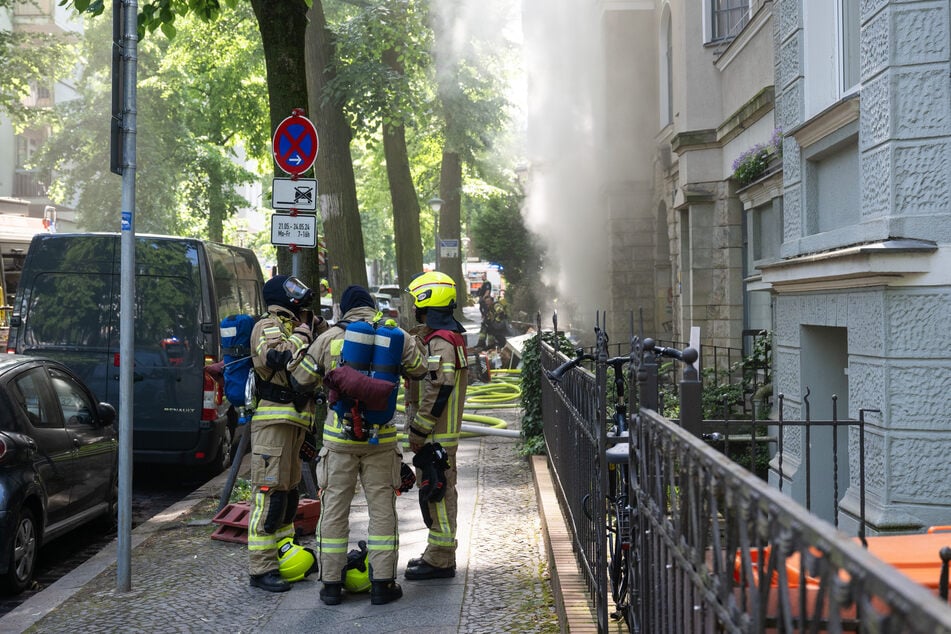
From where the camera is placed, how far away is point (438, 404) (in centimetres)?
627

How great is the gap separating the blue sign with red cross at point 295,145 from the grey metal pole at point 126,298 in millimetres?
1932

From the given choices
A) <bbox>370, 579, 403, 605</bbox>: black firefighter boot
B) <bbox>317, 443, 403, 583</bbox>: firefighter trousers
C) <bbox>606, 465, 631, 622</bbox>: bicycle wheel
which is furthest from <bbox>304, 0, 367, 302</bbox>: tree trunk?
<bbox>606, 465, 631, 622</bbox>: bicycle wheel

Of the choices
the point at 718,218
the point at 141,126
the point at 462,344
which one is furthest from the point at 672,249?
the point at 141,126

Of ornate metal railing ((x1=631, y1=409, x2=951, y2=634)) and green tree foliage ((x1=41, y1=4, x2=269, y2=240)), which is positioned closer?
ornate metal railing ((x1=631, y1=409, x2=951, y2=634))

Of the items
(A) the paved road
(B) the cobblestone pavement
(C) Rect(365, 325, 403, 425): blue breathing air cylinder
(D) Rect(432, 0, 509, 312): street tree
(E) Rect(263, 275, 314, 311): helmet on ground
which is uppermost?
(D) Rect(432, 0, 509, 312): street tree

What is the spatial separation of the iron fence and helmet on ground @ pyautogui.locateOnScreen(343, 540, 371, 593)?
1.67 m

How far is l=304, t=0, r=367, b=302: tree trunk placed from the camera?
15.8 meters

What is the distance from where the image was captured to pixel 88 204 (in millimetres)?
35781

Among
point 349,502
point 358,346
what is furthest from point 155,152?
point 358,346

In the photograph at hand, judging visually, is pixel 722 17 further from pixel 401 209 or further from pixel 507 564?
pixel 507 564

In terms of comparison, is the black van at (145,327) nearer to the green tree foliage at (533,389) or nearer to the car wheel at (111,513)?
the car wheel at (111,513)

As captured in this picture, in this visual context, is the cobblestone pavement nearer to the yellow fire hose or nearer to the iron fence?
the iron fence

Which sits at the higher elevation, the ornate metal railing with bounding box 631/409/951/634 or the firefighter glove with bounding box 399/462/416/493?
the ornate metal railing with bounding box 631/409/951/634

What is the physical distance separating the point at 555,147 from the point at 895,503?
962 inches
